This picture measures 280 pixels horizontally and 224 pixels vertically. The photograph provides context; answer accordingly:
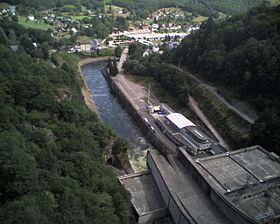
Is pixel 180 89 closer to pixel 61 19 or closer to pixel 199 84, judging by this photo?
pixel 199 84

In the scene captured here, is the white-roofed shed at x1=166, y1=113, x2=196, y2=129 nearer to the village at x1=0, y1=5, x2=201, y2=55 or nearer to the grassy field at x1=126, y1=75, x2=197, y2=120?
the grassy field at x1=126, y1=75, x2=197, y2=120

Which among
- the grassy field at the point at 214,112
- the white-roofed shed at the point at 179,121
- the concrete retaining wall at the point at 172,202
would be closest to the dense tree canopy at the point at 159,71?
the grassy field at the point at 214,112

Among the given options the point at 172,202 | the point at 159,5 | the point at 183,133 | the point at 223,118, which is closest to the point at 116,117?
the point at 183,133

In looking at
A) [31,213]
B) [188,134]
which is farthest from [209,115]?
[31,213]

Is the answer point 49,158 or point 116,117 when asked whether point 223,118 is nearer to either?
point 116,117

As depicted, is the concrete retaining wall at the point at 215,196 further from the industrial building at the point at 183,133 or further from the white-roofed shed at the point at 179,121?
the white-roofed shed at the point at 179,121

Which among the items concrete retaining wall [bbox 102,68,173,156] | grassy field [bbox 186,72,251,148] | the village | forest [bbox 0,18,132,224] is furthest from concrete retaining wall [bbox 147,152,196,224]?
the village

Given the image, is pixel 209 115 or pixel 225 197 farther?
pixel 209 115
